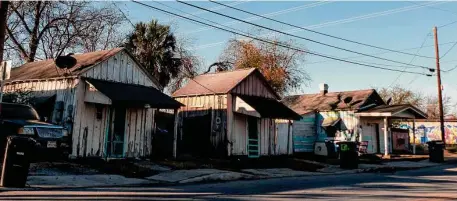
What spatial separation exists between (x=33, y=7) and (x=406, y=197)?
88.3 ft

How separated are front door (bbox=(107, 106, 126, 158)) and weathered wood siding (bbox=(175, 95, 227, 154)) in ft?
13.2

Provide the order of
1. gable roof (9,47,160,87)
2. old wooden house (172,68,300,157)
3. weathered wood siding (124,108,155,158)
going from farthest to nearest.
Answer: old wooden house (172,68,300,157) < weathered wood siding (124,108,155,158) < gable roof (9,47,160,87)

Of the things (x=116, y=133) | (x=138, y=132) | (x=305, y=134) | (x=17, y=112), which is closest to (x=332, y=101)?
(x=305, y=134)

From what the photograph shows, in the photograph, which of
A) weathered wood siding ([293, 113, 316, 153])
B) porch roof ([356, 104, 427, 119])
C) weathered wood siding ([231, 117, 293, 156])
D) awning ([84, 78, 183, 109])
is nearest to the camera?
awning ([84, 78, 183, 109])

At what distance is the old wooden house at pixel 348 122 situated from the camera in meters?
27.1

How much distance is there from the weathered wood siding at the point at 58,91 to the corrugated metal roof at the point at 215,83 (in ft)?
24.9

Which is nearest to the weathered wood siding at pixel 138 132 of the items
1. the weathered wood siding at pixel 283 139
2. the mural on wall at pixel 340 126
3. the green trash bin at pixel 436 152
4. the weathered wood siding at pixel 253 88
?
the weathered wood siding at pixel 253 88

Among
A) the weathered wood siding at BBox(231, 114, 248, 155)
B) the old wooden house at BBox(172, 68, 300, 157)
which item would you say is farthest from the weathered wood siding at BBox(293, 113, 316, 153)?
the weathered wood siding at BBox(231, 114, 248, 155)

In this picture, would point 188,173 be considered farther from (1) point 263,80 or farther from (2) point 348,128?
(2) point 348,128

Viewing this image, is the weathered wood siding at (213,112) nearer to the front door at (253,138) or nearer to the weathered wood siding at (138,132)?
the front door at (253,138)

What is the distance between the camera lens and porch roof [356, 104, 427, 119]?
85.1 ft

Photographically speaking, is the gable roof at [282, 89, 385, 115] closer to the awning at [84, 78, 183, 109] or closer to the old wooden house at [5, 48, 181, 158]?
the awning at [84, 78, 183, 109]

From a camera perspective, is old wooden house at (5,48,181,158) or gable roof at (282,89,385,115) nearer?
old wooden house at (5,48,181,158)

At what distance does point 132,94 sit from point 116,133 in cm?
181
